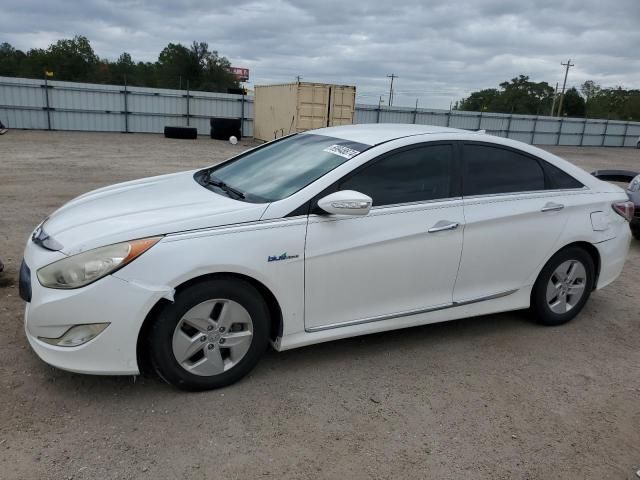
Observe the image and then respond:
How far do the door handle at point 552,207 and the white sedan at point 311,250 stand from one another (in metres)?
0.02

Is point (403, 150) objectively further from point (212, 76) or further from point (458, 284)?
point (212, 76)

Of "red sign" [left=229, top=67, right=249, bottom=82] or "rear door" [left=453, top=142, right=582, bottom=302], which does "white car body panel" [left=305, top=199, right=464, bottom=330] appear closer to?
"rear door" [left=453, top=142, right=582, bottom=302]

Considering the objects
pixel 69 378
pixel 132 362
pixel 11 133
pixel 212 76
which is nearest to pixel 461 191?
pixel 132 362

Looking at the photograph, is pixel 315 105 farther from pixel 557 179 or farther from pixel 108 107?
pixel 557 179

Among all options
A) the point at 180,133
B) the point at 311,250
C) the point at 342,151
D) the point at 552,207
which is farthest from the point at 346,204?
the point at 180,133

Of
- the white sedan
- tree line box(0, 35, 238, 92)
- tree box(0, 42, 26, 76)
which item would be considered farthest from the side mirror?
tree box(0, 42, 26, 76)

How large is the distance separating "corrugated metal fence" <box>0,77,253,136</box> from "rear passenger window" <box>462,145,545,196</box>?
2598cm

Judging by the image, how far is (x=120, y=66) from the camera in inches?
2371

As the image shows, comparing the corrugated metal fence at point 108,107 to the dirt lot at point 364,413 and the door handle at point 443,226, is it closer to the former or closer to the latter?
the dirt lot at point 364,413

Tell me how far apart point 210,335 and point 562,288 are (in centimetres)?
298

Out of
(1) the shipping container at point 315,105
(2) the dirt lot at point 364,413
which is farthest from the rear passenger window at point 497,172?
(1) the shipping container at point 315,105

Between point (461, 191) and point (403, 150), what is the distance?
54 centimetres

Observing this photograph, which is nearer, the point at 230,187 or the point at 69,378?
the point at 69,378

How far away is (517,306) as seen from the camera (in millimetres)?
4113
